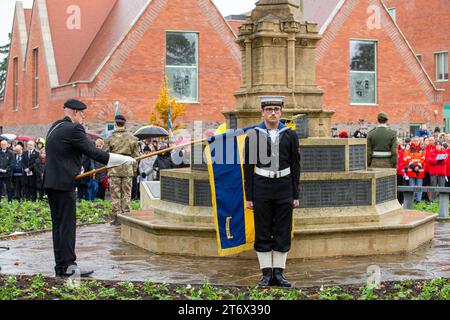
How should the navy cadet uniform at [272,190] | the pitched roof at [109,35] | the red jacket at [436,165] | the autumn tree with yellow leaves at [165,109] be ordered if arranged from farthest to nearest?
the pitched roof at [109,35], the autumn tree with yellow leaves at [165,109], the red jacket at [436,165], the navy cadet uniform at [272,190]

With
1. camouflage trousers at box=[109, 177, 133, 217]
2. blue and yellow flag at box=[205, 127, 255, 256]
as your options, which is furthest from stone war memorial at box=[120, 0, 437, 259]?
camouflage trousers at box=[109, 177, 133, 217]

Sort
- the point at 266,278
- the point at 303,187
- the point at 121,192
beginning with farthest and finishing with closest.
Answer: the point at 121,192
the point at 303,187
the point at 266,278

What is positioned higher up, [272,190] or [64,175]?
[64,175]

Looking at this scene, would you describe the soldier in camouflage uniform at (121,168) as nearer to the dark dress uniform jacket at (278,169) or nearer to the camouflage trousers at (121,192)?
the camouflage trousers at (121,192)

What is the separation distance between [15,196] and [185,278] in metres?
16.5

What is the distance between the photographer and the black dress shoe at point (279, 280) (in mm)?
8773

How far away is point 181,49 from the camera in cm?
3669

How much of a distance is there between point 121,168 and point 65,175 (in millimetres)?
5821

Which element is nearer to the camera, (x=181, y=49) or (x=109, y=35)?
(x=181, y=49)

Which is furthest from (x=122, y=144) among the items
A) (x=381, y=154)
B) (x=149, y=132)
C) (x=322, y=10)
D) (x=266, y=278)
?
(x=322, y=10)

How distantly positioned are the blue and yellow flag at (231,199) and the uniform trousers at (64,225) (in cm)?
191

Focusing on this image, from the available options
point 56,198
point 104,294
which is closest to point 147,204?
point 56,198

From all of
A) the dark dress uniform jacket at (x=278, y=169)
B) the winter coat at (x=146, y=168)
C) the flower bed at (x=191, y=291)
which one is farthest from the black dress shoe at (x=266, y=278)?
the winter coat at (x=146, y=168)

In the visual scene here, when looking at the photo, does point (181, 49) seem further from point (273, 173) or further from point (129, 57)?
point (273, 173)
